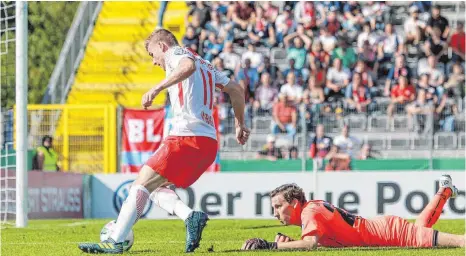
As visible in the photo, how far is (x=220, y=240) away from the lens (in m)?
12.1

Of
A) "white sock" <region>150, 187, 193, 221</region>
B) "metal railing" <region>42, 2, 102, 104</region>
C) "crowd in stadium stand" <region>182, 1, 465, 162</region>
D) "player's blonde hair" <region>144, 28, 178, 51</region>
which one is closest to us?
"white sock" <region>150, 187, 193, 221</region>

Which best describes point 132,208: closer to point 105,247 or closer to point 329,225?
point 105,247

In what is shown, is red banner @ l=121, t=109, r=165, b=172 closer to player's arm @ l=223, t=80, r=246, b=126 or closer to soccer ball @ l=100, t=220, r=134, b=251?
player's arm @ l=223, t=80, r=246, b=126

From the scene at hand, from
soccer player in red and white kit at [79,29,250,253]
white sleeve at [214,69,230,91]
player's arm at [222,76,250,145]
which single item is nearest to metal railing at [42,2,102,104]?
player's arm at [222,76,250,145]

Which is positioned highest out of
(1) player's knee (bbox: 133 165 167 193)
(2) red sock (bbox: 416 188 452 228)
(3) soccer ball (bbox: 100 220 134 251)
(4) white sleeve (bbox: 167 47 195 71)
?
(4) white sleeve (bbox: 167 47 195 71)

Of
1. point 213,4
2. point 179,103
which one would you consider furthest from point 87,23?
point 179,103

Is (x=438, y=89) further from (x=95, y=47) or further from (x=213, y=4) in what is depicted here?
(x=95, y=47)

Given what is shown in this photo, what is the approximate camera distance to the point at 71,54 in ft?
91.7

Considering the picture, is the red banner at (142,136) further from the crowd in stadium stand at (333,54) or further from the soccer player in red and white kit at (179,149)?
the soccer player in red and white kit at (179,149)

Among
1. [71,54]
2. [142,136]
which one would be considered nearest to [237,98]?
[142,136]

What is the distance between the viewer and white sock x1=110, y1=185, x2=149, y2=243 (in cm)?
952

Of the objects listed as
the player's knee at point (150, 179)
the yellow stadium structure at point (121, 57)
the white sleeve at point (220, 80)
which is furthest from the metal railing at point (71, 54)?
the player's knee at point (150, 179)

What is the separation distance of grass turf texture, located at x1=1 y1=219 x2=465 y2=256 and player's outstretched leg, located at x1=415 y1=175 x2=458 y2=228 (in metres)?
0.40

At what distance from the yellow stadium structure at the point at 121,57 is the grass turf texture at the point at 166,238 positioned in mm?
10892
